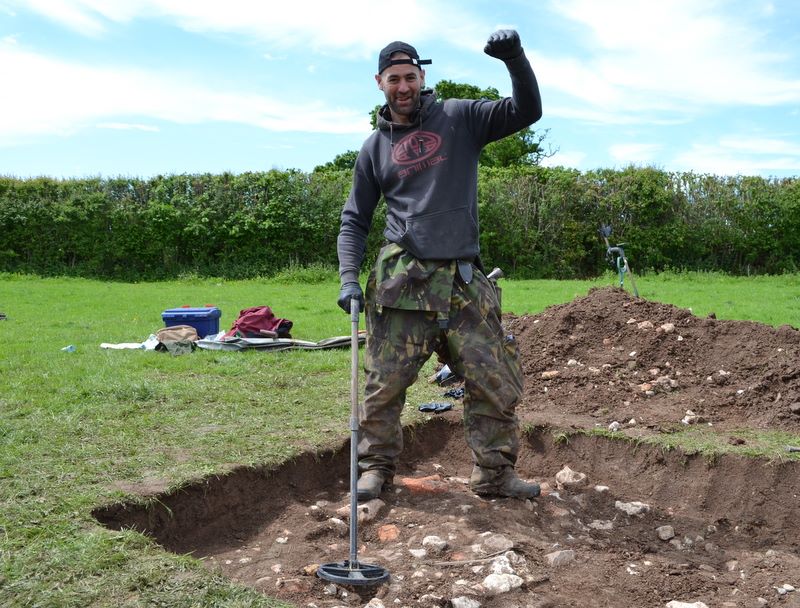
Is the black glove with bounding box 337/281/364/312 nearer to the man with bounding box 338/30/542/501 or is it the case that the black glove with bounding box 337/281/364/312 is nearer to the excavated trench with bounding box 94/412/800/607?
the man with bounding box 338/30/542/501

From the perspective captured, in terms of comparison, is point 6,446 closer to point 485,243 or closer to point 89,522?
point 89,522

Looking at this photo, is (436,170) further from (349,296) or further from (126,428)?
(126,428)

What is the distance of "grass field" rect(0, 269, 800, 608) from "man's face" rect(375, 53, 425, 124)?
2243 mm

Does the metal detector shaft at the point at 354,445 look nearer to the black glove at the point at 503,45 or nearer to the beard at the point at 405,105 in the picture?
the beard at the point at 405,105

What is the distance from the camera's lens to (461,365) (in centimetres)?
A: 449

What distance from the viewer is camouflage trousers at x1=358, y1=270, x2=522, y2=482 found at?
4477mm

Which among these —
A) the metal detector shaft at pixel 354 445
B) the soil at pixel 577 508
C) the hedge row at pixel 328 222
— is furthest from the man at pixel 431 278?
the hedge row at pixel 328 222

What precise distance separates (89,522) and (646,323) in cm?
542

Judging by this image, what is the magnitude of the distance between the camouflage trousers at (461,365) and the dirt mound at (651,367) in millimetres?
1406

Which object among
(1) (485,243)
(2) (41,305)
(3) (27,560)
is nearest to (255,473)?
(3) (27,560)

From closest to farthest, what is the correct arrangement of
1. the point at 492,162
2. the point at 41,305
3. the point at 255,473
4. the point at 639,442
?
the point at 255,473, the point at 639,442, the point at 41,305, the point at 492,162

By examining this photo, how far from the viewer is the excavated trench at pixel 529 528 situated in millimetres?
3627

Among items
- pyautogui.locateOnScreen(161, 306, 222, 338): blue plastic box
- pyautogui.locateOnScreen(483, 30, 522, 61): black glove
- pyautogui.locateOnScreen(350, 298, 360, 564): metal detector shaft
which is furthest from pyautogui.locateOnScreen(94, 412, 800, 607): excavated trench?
pyautogui.locateOnScreen(161, 306, 222, 338): blue plastic box

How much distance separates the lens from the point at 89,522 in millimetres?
3879
